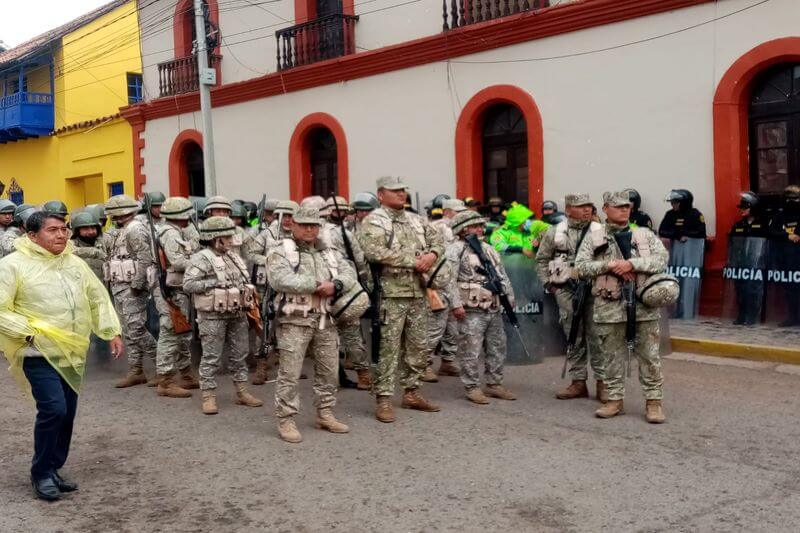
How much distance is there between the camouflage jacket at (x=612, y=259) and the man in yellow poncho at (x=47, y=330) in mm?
3490

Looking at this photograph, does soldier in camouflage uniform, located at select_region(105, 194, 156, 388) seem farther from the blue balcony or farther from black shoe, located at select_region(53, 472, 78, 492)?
the blue balcony

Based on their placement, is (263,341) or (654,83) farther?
(654,83)

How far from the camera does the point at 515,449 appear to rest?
19.4 ft

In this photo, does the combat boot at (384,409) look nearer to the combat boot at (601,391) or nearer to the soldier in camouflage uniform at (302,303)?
the soldier in camouflage uniform at (302,303)

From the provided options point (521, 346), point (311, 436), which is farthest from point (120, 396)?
point (521, 346)

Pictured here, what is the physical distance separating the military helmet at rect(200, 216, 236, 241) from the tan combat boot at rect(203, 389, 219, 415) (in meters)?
1.29

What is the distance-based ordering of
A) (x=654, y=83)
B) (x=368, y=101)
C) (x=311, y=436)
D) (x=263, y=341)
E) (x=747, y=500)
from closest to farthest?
(x=747, y=500) < (x=311, y=436) < (x=263, y=341) < (x=654, y=83) < (x=368, y=101)

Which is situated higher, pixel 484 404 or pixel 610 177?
pixel 610 177

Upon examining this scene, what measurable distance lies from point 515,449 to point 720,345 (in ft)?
14.2

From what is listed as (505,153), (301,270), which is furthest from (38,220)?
(505,153)

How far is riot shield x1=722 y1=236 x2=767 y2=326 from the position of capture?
1016 centimetres

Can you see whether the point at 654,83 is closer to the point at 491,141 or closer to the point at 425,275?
the point at 491,141

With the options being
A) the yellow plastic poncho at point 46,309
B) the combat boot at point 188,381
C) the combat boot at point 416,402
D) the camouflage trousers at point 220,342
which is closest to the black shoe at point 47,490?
the yellow plastic poncho at point 46,309

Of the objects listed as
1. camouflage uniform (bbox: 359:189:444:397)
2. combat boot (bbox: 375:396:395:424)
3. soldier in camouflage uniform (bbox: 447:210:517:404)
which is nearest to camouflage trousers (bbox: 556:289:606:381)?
soldier in camouflage uniform (bbox: 447:210:517:404)
